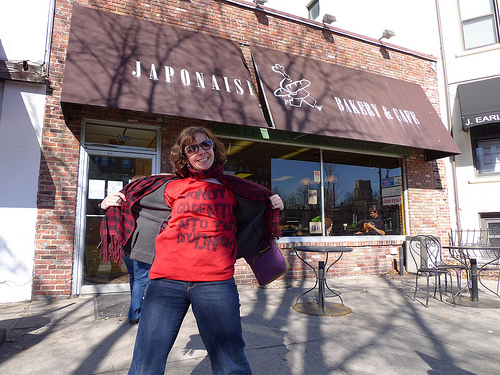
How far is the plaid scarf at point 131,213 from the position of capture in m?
2.18

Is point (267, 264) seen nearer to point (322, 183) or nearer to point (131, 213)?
point (131, 213)

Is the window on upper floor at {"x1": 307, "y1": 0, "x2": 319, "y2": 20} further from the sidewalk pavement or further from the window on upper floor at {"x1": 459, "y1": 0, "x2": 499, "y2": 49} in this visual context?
the sidewalk pavement

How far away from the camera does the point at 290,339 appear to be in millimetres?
3711

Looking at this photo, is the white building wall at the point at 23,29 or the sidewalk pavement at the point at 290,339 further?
the white building wall at the point at 23,29

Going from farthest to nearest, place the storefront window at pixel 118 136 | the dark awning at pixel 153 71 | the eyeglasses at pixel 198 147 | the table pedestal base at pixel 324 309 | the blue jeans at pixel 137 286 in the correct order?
1. the storefront window at pixel 118 136
2. the dark awning at pixel 153 71
3. the table pedestal base at pixel 324 309
4. the blue jeans at pixel 137 286
5. the eyeglasses at pixel 198 147

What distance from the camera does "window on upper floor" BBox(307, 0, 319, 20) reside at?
11.3 metres

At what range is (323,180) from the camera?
782cm

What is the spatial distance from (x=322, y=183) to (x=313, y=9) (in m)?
7.09

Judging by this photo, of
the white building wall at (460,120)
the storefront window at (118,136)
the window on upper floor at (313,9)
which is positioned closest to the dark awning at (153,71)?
the storefront window at (118,136)

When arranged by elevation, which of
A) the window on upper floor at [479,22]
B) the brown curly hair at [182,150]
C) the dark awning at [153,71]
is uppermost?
the window on upper floor at [479,22]

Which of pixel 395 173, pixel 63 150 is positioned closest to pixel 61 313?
pixel 63 150

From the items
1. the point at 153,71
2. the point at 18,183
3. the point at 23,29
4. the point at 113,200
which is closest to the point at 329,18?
the point at 153,71

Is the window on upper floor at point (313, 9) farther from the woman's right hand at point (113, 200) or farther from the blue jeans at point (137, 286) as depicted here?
the woman's right hand at point (113, 200)

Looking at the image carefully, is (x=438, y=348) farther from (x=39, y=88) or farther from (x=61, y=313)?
(x=39, y=88)
